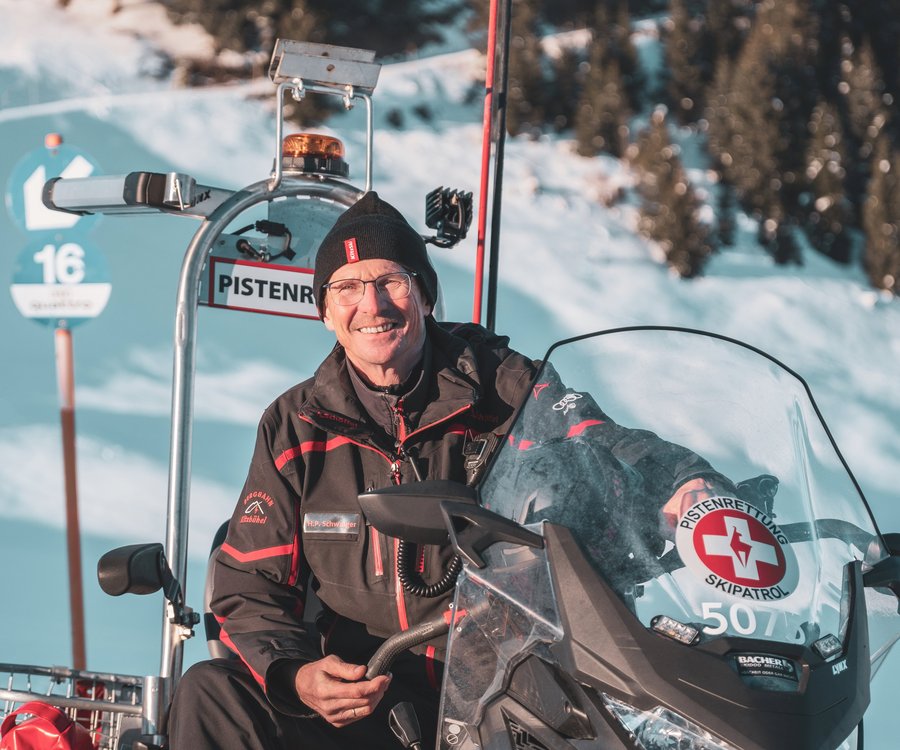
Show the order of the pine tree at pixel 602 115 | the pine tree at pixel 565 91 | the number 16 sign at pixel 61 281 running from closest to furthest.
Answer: the number 16 sign at pixel 61 281 < the pine tree at pixel 602 115 < the pine tree at pixel 565 91

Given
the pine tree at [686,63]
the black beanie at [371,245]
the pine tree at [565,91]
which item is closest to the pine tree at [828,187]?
the pine tree at [686,63]

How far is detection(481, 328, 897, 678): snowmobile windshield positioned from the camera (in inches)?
62.4

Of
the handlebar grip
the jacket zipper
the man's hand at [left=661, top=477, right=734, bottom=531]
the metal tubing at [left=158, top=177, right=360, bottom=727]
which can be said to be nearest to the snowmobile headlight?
the man's hand at [left=661, top=477, right=734, bottom=531]

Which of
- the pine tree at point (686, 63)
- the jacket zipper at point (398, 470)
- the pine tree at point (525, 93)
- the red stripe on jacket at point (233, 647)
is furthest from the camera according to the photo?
the pine tree at point (686, 63)

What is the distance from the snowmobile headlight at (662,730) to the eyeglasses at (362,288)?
4.49 feet

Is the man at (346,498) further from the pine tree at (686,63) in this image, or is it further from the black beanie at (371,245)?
the pine tree at (686,63)

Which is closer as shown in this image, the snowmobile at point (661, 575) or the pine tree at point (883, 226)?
the snowmobile at point (661, 575)

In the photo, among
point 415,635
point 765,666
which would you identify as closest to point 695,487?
point 765,666

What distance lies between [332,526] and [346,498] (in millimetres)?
66

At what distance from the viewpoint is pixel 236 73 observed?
13664 millimetres

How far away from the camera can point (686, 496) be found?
5.57 ft

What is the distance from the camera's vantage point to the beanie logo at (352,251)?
2707 mm

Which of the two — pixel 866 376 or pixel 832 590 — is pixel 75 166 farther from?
pixel 866 376

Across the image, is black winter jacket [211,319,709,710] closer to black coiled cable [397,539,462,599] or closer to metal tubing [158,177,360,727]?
black coiled cable [397,539,462,599]
